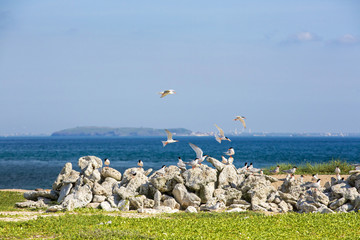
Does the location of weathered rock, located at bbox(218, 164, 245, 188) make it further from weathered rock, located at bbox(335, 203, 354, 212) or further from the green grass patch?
the green grass patch

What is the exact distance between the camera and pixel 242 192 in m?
22.1

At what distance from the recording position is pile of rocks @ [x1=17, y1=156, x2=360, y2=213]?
65.7 ft

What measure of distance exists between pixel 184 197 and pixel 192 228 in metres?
6.33

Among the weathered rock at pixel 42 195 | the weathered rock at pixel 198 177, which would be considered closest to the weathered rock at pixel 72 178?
the weathered rock at pixel 42 195

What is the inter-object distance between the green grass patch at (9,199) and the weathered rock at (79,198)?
2.77 m

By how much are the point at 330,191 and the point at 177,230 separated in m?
10.1

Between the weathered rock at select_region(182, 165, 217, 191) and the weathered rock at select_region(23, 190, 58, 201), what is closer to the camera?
the weathered rock at select_region(182, 165, 217, 191)

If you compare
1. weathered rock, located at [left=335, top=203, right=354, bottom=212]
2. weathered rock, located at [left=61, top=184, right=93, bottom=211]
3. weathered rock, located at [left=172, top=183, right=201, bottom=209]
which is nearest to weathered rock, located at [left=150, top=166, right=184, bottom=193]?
weathered rock, located at [left=172, top=183, right=201, bottom=209]

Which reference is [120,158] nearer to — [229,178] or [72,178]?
[72,178]

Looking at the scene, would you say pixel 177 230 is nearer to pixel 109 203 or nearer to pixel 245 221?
pixel 245 221

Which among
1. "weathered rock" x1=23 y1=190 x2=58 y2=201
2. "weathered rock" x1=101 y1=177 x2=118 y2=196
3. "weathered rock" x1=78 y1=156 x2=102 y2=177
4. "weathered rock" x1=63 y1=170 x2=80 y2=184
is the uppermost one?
"weathered rock" x1=78 y1=156 x2=102 y2=177

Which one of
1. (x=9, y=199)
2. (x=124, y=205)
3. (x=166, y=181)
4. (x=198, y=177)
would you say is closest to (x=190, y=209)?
(x=198, y=177)

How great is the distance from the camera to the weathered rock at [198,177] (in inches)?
846

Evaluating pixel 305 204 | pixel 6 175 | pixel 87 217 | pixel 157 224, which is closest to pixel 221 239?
pixel 157 224
